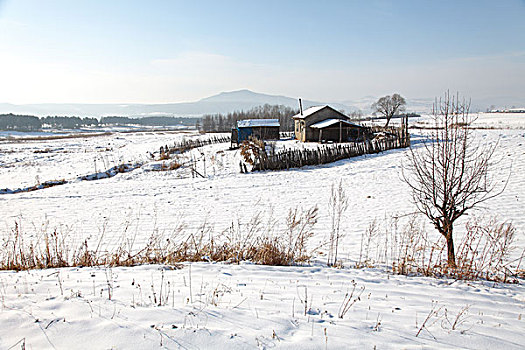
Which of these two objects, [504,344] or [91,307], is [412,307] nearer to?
[504,344]

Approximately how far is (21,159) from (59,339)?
127 feet

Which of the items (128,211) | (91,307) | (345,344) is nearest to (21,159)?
(128,211)

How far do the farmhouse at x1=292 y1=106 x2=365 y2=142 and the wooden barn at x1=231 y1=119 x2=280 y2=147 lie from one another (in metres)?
4.72

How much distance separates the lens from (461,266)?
195 inches

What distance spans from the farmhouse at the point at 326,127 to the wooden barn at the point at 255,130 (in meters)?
4.72

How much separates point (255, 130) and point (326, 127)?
9744 millimetres

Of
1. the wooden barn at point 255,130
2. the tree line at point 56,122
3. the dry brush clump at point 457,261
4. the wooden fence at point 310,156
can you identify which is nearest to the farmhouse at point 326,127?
the wooden barn at point 255,130

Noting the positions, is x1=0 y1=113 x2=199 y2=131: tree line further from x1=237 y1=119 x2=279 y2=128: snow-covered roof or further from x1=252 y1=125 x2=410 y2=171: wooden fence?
x1=252 y1=125 x2=410 y2=171: wooden fence

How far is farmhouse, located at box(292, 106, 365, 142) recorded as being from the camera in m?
32.8

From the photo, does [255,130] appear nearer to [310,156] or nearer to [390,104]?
[310,156]

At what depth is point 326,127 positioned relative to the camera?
107 ft

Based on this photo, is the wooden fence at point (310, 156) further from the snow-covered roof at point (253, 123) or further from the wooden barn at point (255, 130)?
the snow-covered roof at point (253, 123)

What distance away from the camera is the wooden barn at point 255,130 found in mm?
36500

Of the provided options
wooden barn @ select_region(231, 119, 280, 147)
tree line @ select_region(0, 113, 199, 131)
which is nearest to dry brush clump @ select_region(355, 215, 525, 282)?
wooden barn @ select_region(231, 119, 280, 147)
